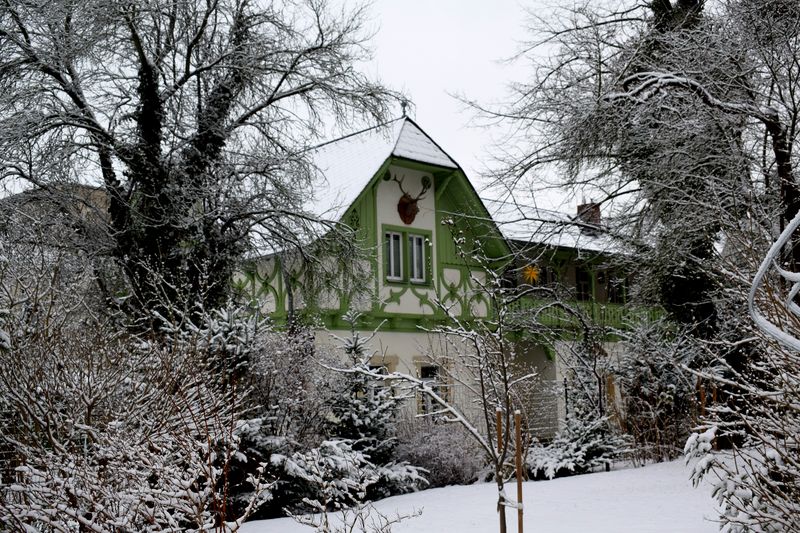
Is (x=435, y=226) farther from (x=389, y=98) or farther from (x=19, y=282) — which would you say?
(x=19, y=282)

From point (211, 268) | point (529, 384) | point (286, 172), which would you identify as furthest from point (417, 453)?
point (286, 172)

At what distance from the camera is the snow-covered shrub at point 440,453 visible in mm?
12633

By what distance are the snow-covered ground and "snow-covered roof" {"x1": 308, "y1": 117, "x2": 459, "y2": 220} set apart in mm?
9082

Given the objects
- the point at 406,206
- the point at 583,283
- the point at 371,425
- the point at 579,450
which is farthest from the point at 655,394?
the point at 583,283

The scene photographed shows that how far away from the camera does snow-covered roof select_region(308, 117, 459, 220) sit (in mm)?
20266

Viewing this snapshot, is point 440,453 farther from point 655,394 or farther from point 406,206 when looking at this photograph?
point 406,206

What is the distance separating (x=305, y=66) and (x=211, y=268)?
11.8 feet

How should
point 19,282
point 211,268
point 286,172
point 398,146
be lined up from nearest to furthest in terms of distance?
point 19,282 < point 211,268 < point 286,172 < point 398,146

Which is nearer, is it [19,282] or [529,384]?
[19,282]

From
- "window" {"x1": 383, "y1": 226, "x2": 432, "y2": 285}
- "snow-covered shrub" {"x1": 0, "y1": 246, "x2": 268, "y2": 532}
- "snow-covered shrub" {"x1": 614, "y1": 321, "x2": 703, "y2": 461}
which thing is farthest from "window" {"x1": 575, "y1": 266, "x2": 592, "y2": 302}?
"snow-covered shrub" {"x1": 0, "y1": 246, "x2": 268, "y2": 532}

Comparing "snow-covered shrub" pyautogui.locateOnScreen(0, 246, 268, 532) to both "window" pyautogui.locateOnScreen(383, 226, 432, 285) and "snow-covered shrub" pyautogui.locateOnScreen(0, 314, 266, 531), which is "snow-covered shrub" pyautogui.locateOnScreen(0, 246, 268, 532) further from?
"window" pyautogui.locateOnScreen(383, 226, 432, 285)

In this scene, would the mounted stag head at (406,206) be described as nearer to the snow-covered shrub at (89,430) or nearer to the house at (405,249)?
the house at (405,249)

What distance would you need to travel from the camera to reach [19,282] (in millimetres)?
7836

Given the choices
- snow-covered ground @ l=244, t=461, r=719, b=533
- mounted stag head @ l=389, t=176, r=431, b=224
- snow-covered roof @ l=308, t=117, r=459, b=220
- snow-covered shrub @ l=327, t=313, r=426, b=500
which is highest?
snow-covered roof @ l=308, t=117, r=459, b=220
